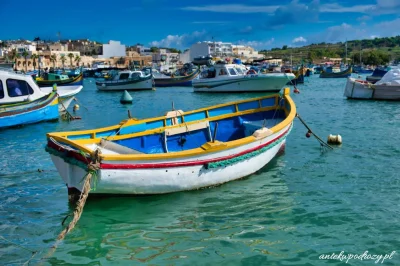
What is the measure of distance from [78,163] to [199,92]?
37.6m

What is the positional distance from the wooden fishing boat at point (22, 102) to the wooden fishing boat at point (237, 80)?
22.5 metres

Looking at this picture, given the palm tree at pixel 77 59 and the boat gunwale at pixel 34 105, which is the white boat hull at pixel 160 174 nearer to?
the boat gunwale at pixel 34 105

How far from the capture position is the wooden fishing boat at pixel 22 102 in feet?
67.6

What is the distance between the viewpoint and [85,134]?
32.5 ft

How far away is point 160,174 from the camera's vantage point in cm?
888

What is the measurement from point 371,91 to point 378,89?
50 centimetres

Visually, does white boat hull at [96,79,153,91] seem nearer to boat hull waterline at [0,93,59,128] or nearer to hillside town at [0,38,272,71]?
boat hull waterline at [0,93,59,128]

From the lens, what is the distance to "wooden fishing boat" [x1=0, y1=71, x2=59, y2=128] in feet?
67.6

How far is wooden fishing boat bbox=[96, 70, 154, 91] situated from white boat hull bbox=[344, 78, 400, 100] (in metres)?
24.9

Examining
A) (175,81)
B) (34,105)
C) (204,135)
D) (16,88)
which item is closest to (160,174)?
(204,135)

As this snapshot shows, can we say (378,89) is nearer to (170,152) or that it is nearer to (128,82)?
(170,152)

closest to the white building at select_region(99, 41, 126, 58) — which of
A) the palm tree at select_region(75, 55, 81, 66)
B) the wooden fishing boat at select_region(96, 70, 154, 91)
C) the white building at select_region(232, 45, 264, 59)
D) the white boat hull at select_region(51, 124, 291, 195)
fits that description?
the palm tree at select_region(75, 55, 81, 66)

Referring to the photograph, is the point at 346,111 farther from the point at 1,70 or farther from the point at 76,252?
the point at 76,252

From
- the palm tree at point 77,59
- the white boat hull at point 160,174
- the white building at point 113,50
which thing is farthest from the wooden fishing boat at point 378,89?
the white building at point 113,50
